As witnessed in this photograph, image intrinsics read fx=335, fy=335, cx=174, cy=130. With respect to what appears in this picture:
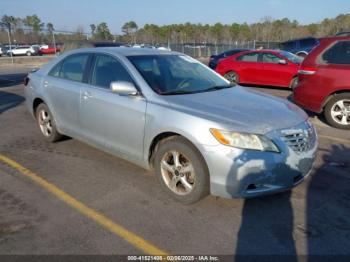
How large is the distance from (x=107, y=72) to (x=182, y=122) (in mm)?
1545

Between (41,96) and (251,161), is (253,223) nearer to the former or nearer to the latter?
(251,161)

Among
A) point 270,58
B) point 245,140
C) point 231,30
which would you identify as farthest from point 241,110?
point 231,30

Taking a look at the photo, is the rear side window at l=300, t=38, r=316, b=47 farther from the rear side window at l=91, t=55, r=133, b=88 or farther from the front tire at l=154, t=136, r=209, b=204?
the front tire at l=154, t=136, r=209, b=204

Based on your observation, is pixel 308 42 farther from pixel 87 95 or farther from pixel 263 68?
pixel 87 95

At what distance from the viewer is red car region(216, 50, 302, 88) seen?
1134cm

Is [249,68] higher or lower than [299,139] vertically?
higher

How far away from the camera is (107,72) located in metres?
4.38

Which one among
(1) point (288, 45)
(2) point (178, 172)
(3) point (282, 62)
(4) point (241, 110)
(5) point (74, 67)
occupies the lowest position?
(2) point (178, 172)

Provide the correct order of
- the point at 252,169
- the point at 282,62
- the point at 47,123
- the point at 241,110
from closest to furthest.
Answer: the point at 252,169
the point at 241,110
the point at 47,123
the point at 282,62

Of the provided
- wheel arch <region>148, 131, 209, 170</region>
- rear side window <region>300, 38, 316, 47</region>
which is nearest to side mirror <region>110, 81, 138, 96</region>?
wheel arch <region>148, 131, 209, 170</region>

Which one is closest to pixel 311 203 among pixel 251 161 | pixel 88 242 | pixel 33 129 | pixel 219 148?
pixel 251 161

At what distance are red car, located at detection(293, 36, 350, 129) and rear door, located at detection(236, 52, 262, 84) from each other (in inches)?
204

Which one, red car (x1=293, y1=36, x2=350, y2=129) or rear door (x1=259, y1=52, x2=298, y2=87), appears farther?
rear door (x1=259, y1=52, x2=298, y2=87)

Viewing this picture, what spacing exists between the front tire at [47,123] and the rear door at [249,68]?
27.3 feet
